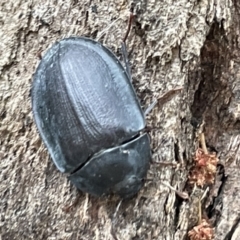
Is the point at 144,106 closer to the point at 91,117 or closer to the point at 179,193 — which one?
the point at 91,117

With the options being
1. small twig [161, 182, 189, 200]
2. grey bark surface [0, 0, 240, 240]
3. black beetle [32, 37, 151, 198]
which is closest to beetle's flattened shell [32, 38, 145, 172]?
black beetle [32, 37, 151, 198]

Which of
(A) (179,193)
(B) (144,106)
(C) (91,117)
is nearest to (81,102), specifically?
(C) (91,117)

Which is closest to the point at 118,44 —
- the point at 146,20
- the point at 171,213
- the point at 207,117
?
the point at 146,20

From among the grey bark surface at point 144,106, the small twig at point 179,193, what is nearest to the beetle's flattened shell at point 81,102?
the grey bark surface at point 144,106

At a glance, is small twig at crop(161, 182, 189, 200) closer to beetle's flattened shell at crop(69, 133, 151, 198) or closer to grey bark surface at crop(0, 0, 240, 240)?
grey bark surface at crop(0, 0, 240, 240)

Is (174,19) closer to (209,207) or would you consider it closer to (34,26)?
(34,26)

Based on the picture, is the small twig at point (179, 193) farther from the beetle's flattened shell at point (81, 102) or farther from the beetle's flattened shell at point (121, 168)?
the beetle's flattened shell at point (81, 102)
